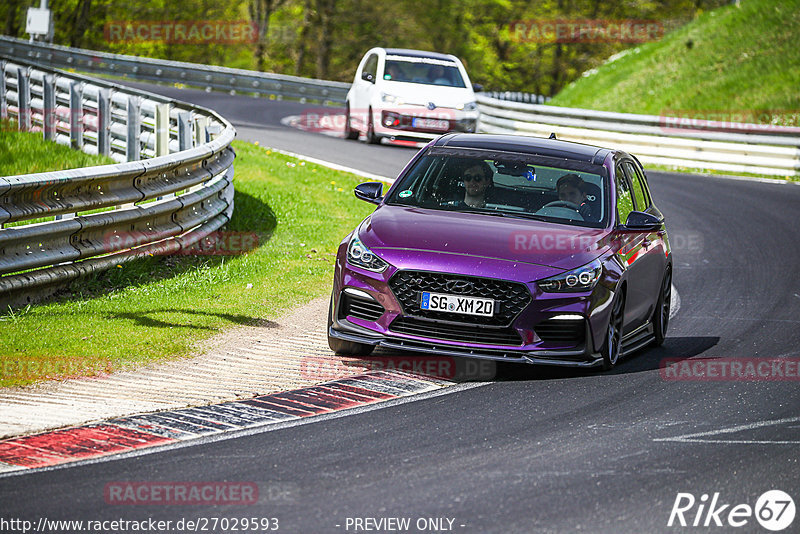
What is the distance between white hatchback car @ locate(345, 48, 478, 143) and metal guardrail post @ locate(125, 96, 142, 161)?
8935mm

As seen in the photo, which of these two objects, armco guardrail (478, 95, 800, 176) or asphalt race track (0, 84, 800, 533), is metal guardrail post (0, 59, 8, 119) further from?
asphalt race track (0, 84, 800, 533)

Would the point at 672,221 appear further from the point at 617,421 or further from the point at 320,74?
the point at 320,74

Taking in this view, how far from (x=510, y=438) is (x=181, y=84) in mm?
34550

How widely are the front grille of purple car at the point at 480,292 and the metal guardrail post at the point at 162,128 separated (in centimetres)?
803

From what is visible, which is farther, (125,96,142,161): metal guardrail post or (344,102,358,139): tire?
(344,102,358,139): tire

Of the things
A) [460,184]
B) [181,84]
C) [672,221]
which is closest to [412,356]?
[460,184]

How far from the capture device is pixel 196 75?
131ft

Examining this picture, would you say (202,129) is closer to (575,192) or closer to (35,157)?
(35,157)

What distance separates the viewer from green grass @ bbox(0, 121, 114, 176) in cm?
1628
